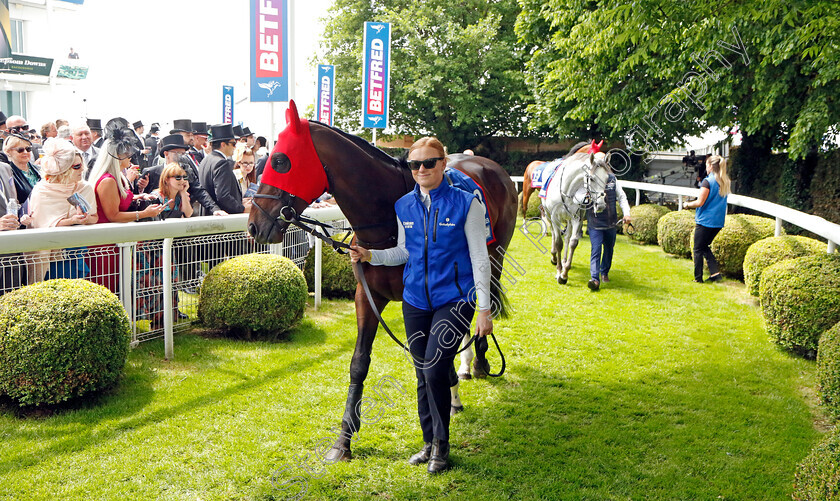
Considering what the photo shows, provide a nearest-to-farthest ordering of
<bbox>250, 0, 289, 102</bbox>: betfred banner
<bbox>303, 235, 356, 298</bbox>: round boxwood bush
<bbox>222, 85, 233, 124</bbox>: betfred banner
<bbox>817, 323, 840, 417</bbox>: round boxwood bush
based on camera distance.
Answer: <bbox>817, 323, 840, 417</bbox>: round boxwood bush
<bbox>303, 235, 356, 298</bbox>: round boxwood bush
<bbox>250, 0, 289, 102</bbox>: betfred banner
<bbox>222, 85, 233, 124</bbox>: betfred banner

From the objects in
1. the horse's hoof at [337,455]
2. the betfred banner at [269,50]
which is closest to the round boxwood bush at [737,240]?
the betfred banner at [269,50]

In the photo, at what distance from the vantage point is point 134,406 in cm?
429

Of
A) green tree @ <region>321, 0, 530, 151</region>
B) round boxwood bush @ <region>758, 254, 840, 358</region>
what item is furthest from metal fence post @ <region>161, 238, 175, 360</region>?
green tree @ <region>321, 0, 530, 151</region>

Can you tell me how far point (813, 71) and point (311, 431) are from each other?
11437 mm

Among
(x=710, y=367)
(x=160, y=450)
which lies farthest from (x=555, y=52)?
(x=160, y=450)

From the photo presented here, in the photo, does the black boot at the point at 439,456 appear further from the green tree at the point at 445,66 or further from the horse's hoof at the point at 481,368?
the green tree at the point at 445,66

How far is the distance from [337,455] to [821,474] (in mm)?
2494

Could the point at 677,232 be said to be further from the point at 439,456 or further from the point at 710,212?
the point at 439,456

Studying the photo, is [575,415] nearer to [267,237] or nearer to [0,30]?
[267,237]

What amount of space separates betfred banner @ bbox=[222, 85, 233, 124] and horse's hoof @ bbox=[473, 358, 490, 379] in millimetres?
20068

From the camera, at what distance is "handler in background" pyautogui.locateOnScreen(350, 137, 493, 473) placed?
3367mm

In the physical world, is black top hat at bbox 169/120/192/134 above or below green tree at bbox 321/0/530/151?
below

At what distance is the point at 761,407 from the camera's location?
4.68 meters

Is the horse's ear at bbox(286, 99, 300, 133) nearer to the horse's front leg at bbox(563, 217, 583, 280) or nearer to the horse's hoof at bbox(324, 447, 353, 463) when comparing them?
the horse's hoof at bbox(324, 447, 353, 463)
